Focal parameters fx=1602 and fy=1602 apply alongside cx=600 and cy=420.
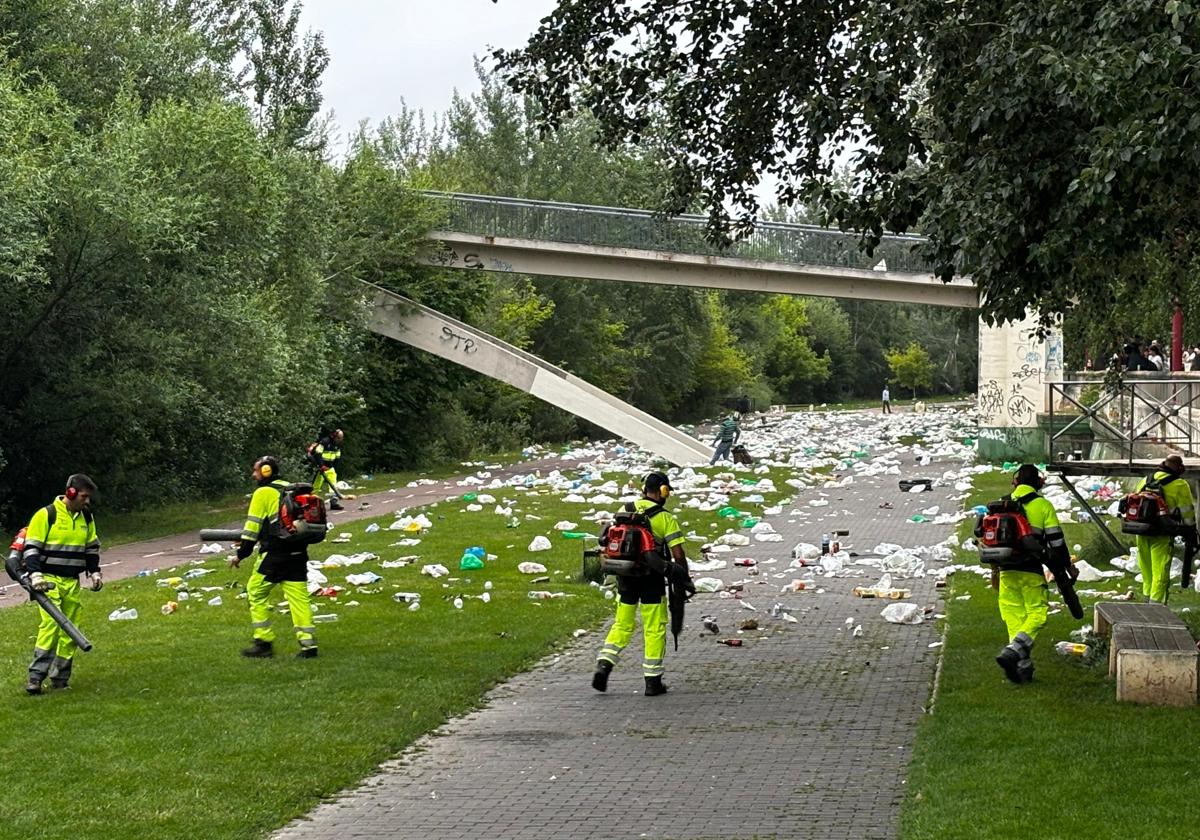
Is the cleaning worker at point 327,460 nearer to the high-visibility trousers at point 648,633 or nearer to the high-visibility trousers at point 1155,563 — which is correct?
the high-visibility trousers at point 1155,563

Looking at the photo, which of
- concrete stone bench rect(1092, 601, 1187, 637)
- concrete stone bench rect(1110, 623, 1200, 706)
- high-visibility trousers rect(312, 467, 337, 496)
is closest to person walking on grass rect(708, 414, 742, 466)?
high-visibility trousers rect(312, 467, 337, 496)

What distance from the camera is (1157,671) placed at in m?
11.1

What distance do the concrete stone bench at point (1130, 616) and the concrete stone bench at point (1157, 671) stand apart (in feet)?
1.88

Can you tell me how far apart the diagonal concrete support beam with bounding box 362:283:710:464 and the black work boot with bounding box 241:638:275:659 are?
28.8 metres

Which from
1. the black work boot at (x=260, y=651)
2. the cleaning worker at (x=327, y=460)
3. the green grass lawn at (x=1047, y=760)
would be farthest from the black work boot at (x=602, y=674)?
the cleaning worker at (x=327, y=460)

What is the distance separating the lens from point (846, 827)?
831cm

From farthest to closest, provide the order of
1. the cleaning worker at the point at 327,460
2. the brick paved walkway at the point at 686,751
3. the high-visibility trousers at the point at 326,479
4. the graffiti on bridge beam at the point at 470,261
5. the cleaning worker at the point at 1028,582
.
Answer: the graffiti on bridge beam at the point at 470,261
the high-visibility trousers at the point at 326,479
the cleaning worker at the point at 327,460
the cleaning worker at the point at 1028,582
the brick paved walkway at the point at 686,751

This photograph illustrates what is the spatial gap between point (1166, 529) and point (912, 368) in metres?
96.3

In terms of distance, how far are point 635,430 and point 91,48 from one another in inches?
662

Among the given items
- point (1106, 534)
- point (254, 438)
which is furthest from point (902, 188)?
point (254, 438)

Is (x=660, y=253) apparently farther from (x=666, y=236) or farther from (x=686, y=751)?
(x=686, y=751)

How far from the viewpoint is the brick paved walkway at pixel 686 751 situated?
8.53 metres

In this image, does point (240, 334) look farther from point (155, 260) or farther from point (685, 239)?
point (685, 239)

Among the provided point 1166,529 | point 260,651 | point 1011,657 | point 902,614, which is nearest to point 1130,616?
point 1011,657
